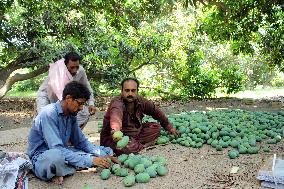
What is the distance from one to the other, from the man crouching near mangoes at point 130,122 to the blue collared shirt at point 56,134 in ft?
1.38

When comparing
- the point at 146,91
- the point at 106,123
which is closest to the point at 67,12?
the point at 146,91

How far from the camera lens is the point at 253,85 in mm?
18281

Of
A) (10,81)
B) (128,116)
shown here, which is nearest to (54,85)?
(128,116)

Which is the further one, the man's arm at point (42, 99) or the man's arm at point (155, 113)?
the man's arm at point (42, 99)

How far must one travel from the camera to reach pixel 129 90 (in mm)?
4125

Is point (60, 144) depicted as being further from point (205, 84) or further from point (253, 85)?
point (253, 85)

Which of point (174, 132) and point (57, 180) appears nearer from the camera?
point (57, 180)

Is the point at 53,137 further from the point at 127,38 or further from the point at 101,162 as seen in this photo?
the point at 127,38

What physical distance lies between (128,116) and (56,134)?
44.8 inches

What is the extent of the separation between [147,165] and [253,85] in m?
15.7

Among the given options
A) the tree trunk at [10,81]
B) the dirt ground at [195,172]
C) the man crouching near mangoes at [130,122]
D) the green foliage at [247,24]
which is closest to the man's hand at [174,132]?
the man crouching near mangoes at [130,122]

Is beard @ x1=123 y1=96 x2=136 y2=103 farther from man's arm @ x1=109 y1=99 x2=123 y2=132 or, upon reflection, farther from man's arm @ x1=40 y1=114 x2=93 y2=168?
man's arm @ x1=40 y1=114 x2=93 y2=168

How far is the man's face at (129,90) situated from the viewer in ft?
13.4

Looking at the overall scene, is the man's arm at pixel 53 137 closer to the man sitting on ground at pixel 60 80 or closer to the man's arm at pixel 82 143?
the man's arm at pixel 82 143
